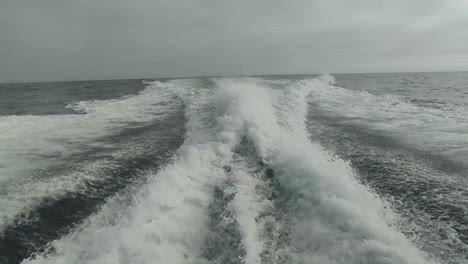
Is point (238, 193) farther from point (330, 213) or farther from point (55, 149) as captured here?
point (55, 149)

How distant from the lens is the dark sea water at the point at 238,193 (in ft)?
15.0

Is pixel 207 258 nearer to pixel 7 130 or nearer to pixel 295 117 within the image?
pixel 295 117

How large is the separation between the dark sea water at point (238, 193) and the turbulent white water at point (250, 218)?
Answer: 23 millimetres

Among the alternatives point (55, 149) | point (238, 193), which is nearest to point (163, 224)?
point (238, 193)

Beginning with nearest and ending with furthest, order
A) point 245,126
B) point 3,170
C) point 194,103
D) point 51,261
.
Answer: point 51,261 → point 3,170 → point 245,126 → point 194,103

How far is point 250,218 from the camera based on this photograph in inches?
208

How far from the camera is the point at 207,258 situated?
4.54 meters

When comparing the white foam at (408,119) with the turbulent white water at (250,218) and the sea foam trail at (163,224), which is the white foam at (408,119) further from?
the sea foam trail at (163,224)

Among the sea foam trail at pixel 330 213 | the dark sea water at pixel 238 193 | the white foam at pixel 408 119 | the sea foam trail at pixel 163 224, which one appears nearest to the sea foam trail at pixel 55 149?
the dark sea water at pixel 238 193

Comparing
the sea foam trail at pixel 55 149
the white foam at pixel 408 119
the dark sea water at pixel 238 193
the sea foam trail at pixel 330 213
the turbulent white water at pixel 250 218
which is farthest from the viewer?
the white foam at pixel 408 119

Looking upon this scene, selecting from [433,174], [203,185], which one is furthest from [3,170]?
[433,174]

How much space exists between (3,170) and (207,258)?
20.0 feet

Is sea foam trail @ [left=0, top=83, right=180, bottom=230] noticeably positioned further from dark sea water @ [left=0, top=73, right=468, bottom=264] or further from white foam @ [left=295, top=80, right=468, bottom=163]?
white foam @ [left=295, top=80, right=468, bottom=163]

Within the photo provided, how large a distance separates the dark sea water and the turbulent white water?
2cm
